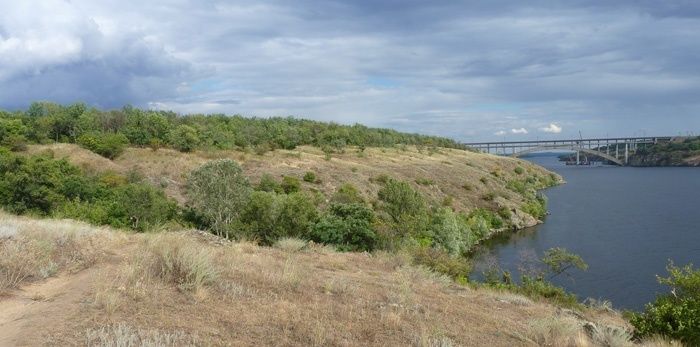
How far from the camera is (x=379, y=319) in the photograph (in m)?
10.5

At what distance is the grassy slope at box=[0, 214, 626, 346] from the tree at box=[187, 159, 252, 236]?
26.5 meters

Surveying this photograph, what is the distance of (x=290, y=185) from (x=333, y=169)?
16923 mm

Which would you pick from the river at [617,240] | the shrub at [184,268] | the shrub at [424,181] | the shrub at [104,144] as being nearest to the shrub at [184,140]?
the shrub at [104,144]

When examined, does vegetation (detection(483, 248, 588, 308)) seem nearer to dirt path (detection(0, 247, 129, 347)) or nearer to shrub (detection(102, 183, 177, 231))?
dirt path (detection(0, 247, 129, 347))

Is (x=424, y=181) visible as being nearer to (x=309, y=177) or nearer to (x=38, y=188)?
(x=309, y=177)

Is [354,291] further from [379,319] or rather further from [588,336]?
[588,336]

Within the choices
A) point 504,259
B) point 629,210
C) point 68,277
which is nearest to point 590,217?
point 629,210

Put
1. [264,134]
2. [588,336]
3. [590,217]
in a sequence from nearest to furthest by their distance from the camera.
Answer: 1. [588,336]
2. [590,217]
3. [264,134]

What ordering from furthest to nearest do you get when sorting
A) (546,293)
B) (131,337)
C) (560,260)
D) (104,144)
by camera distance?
1. (104,144)
2. (560,260)
3. (546,293)
4. (131,337)

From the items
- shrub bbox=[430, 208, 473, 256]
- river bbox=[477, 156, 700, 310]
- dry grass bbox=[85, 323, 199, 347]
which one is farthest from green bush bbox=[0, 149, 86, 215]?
dry grass bbox=[85, 323, 199, 347]

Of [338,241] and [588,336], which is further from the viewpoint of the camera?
[338,241]

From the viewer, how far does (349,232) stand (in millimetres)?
31750

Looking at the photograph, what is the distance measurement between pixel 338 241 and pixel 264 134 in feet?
245

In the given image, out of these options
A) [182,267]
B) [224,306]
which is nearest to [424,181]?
[182,267]
